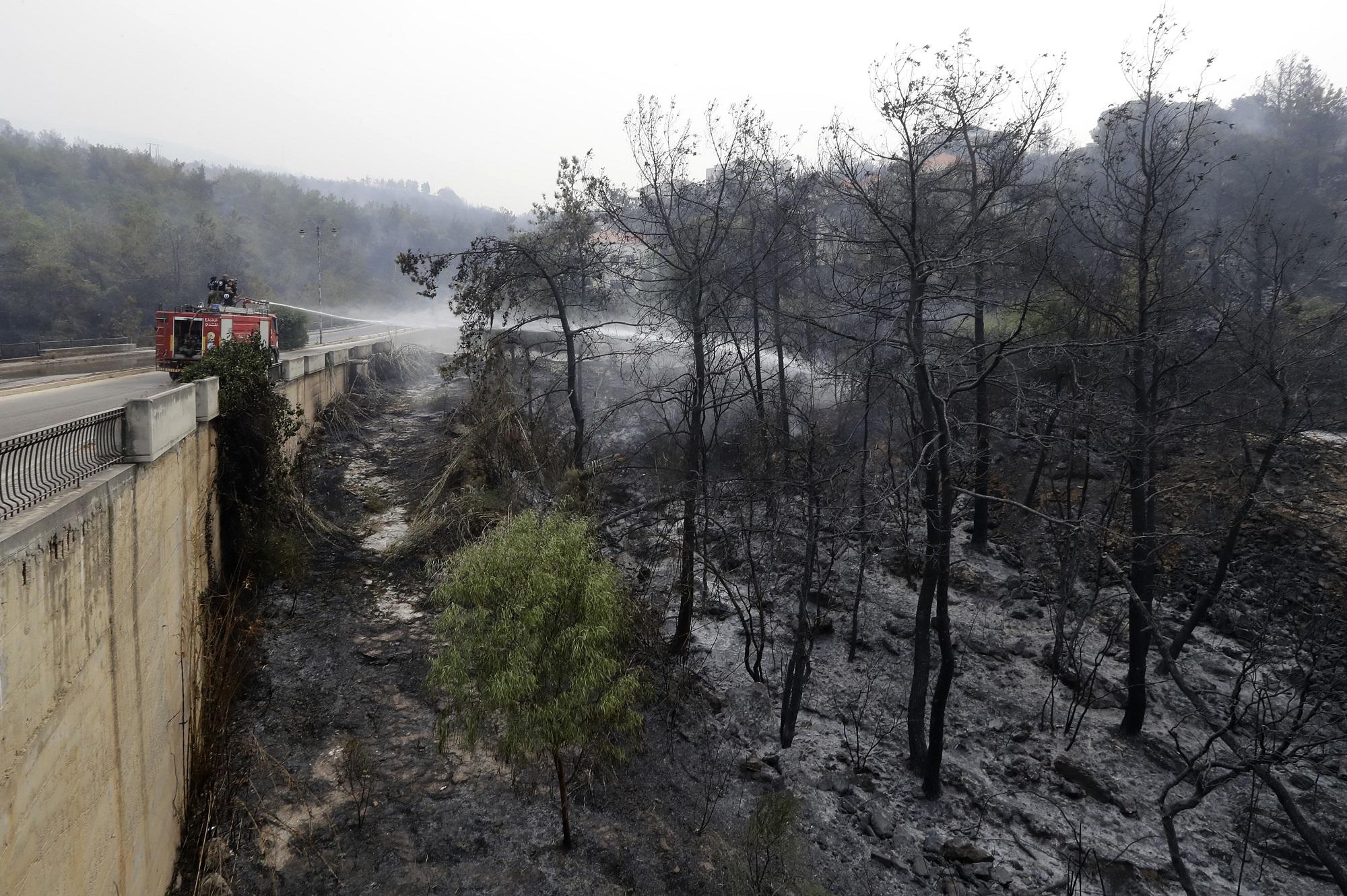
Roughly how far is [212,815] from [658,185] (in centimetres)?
1245

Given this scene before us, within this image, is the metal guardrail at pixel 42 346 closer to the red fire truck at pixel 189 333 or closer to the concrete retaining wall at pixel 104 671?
the red fire truck at pixel 189 333

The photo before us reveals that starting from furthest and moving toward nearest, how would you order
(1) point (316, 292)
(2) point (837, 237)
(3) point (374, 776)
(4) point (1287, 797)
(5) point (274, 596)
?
(1) point (316, 292) < (5) point (274, 596) < (2) point (837, 237) < (3) point (374, 776) < (4) point (1287, 797)

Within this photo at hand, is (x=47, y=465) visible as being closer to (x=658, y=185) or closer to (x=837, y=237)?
(x=837, y=237)

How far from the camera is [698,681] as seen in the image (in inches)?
500

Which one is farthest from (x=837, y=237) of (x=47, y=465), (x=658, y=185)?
(x=47, y=465)

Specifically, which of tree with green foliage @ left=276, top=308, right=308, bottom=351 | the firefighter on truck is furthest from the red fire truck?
tree with green foliage @ left=276, top=308, right=308, bottom=351

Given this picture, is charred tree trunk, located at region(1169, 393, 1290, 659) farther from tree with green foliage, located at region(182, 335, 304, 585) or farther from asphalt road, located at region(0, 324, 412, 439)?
asphalt road, located at region(0, 324, 412, 439)

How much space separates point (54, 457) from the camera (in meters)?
4.91

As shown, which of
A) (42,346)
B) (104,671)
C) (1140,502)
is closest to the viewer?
(104,671)

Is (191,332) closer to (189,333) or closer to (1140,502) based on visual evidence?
(189,333)

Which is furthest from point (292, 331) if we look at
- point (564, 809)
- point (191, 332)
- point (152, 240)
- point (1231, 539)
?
point (1231, 539)

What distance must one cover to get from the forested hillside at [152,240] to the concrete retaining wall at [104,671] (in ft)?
132

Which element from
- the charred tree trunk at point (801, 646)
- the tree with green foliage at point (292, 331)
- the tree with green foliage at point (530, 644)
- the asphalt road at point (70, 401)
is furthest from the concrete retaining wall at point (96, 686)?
the tree with green foliage at point (292, 331)

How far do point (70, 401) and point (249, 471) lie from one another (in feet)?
14.3
